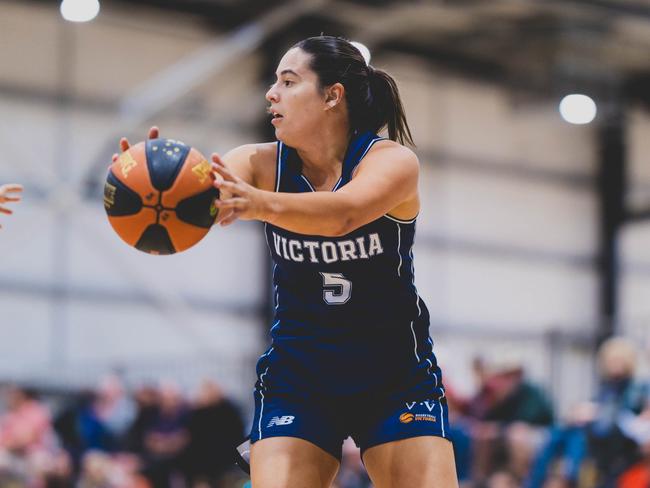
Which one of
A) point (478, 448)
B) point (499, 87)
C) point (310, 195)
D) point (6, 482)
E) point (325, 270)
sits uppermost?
point (499, 87)

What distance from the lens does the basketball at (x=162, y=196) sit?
13.7 feet

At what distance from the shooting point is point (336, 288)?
4.57 m

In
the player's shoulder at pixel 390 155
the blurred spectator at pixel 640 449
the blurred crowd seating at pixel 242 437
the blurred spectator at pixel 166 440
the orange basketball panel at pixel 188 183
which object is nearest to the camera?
the orange basketball panel at pixel 188 183

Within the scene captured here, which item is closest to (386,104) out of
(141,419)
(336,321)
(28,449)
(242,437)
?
(336,321)

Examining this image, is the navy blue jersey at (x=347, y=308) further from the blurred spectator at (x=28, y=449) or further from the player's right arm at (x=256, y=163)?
the blurred spectator at (x=28, y=449)

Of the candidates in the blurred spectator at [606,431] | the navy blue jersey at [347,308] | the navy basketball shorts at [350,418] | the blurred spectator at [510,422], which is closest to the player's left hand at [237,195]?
the navy blue jersey at [347,308]

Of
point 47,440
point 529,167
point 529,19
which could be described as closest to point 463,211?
point 529,167

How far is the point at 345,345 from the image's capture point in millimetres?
4590

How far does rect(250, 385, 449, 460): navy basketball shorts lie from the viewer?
4555 millimetres

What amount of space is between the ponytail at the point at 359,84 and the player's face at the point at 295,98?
0.04 meters

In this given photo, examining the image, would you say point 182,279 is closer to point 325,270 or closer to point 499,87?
point 499,87

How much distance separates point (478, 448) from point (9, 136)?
992 cm

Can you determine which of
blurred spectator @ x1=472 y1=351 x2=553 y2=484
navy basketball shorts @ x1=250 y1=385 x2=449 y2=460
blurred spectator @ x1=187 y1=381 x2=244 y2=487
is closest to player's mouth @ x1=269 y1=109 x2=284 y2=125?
navy basketball shorts @ x1=250 y1=385 x2=449 y2=460

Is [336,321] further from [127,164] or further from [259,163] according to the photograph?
[127,164]
